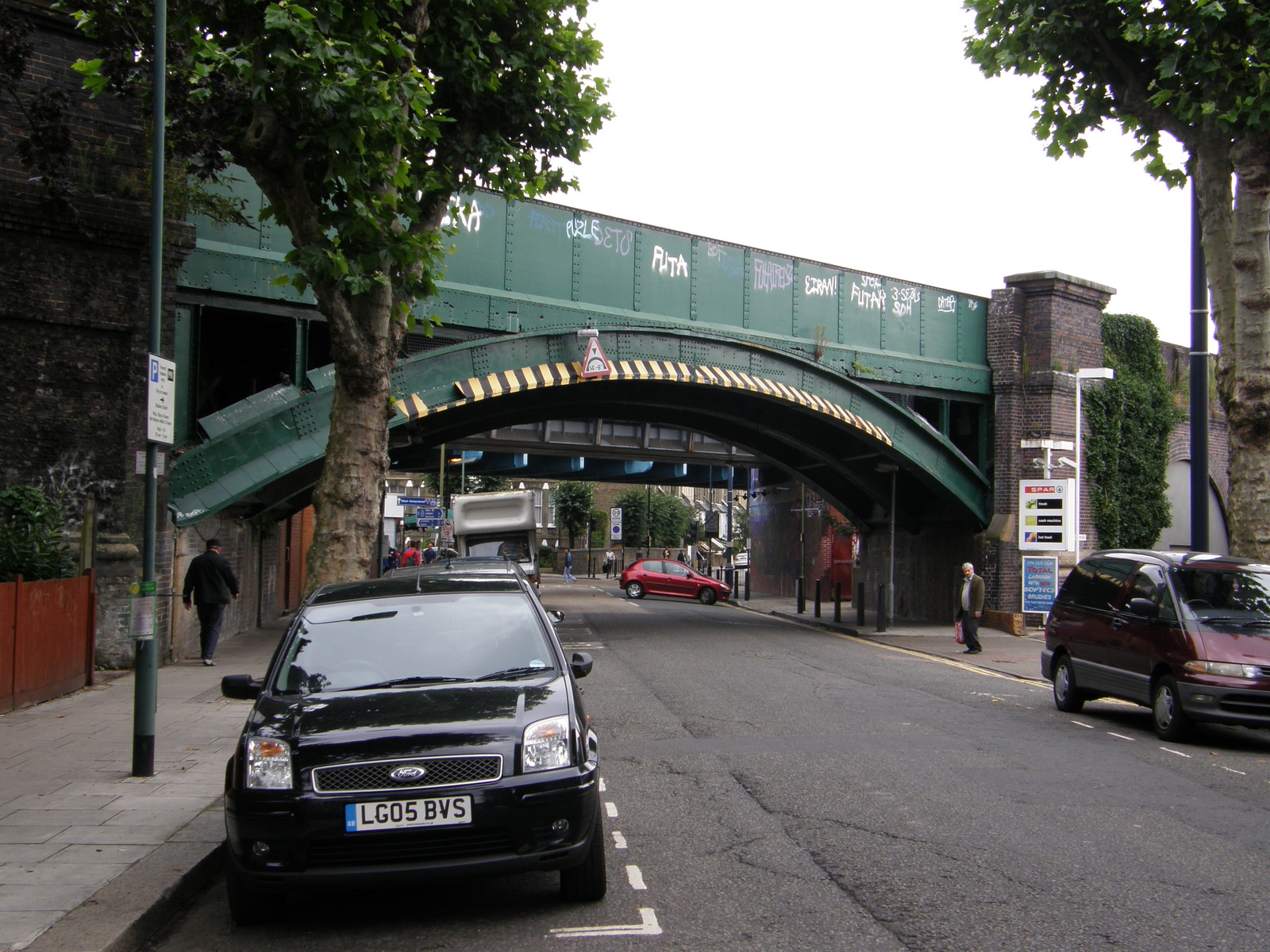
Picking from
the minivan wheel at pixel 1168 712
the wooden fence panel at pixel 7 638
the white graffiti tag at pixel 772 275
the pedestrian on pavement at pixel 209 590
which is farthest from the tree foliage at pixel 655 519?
the wooden fence panel at pixel 7 638

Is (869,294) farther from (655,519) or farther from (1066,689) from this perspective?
(655,519)

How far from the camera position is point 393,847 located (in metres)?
4.48

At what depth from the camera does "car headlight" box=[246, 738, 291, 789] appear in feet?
15.0

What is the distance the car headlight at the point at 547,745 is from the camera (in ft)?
15.3

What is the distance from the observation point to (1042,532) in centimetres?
2286

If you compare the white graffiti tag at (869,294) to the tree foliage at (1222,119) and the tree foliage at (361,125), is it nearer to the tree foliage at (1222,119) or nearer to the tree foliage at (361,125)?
the tree foliage at (1222,119)

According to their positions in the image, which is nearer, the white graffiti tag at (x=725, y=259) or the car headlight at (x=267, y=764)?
the car headlight at (x=267, y=764)

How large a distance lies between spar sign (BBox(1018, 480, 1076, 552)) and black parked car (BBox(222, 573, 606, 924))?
770 inches

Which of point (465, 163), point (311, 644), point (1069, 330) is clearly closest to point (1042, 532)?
point (1069, 330)

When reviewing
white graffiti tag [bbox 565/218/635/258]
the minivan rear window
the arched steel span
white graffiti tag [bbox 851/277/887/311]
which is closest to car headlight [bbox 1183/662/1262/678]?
the minivan rear window

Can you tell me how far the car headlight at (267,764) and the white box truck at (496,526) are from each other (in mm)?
24581

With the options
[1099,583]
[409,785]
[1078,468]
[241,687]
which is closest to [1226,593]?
[1099,583]

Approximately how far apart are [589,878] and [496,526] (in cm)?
2479

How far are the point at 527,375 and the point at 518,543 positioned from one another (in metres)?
11.8
